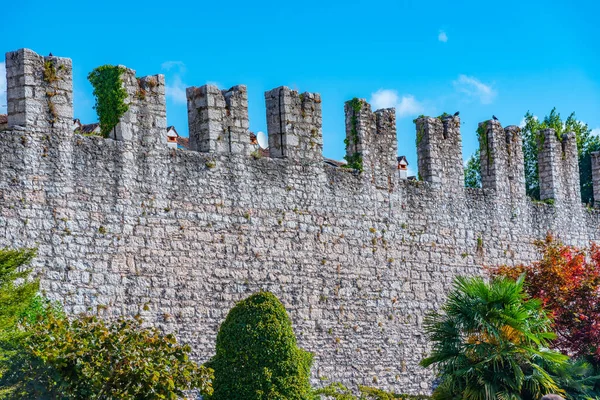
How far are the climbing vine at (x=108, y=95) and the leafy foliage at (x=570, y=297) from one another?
8733mm

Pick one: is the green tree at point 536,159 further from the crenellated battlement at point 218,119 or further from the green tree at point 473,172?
the crenellated battlement at point 218,119

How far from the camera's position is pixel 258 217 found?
71.8 ft

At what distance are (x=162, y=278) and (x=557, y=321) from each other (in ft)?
27.6

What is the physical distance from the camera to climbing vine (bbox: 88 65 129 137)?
2023 cm

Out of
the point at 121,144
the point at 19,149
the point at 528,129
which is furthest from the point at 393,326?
the point at 528,129

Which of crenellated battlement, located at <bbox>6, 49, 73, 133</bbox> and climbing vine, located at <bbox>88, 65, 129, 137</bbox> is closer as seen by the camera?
crenellated battlement, located at <bbox>6, 49, 73, 133</bbox>

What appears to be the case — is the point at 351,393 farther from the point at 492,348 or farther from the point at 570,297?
the point at 570,297

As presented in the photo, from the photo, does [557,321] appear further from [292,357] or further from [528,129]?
[528,129]

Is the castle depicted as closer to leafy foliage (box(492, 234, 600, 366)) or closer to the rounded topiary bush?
the rounded topiary bush

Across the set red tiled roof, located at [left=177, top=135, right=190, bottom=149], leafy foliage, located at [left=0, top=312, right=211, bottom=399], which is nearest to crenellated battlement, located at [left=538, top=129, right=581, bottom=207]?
red tiled roof, located at [left=177, top=135, right=190, bottom=149]

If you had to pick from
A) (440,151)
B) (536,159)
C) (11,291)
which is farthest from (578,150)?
(11,291)

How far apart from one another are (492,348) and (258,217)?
15.0 ft

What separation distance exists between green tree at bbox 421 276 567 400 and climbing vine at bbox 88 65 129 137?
6.56 meters

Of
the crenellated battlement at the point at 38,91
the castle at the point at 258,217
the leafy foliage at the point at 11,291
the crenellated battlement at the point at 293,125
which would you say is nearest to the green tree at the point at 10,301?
the leafy foliage at the point at 11,291
